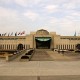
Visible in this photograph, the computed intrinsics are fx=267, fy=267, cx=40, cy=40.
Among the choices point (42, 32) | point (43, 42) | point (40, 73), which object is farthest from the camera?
point (42, 32)

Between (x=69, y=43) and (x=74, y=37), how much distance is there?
4.58 metres

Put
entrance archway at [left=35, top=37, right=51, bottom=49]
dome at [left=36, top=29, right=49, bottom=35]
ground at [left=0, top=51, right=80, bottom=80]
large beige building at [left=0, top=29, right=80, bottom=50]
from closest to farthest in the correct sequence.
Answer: ground at [left=0, top=51, right=80, bottom=80] < large beige building at [left=0, top=29, right=80, bottom=50] < entrance archway at [left=35, top=37, right=51, bottom=49] < dome at [left=36, top=29, right=49, bottom=35]

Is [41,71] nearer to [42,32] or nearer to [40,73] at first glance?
[40,73]

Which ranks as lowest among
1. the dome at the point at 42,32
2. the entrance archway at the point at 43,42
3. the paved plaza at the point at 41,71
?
the entrance archway at the point at 43,42

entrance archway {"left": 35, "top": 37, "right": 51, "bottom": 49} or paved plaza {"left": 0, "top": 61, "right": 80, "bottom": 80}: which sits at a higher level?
paved plaza {"left": 0, "top": 61, "right": 80, "bottom": 80}

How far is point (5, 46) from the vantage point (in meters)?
139

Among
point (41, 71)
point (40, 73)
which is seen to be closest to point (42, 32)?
point (41, 71)

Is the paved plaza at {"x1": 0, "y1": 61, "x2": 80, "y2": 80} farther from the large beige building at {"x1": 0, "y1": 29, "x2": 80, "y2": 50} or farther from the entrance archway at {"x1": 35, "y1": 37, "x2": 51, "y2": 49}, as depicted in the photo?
the entrance archway at {"x1": 35, "y1": 37, "x2": 51, "y2": 49}

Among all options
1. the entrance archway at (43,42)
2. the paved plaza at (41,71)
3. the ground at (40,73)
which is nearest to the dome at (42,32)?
the entrance archway at (43,42)

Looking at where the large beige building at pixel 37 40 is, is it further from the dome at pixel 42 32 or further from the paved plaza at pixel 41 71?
the paved plaza at pixel 41 71

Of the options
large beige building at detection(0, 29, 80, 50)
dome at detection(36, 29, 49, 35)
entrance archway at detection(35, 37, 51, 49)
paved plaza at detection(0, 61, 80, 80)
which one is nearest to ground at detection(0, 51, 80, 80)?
paved plaza at detection(0, 61, 80, 80)

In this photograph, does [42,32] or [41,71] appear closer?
[41,71]
